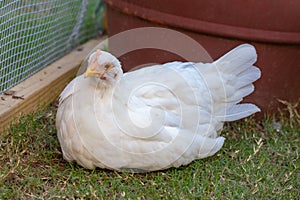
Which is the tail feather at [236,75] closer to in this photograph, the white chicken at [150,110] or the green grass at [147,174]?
the white chicken at [150,110]

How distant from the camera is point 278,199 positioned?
229 cm

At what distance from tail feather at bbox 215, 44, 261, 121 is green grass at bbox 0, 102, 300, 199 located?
0.60 feet

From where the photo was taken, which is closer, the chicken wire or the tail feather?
the tail feather

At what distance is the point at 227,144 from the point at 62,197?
0.94 m

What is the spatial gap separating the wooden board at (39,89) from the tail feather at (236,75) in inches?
36.6

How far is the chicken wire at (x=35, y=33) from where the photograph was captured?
9.06 feet

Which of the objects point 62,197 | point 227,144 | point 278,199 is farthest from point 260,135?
point 62,197

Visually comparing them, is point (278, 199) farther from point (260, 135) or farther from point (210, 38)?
point (210, 38)

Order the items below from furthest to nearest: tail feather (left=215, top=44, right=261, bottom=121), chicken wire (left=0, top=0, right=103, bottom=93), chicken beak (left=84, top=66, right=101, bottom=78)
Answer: chicken wire (left=0, top=0, right=103, bottom=93) → tail feather (left=215, top=44, right=261, bottom=121) → chicken beak (left=84, top=66, right=101, bottom=78)

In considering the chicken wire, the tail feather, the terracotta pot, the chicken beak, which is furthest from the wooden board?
the tail feather

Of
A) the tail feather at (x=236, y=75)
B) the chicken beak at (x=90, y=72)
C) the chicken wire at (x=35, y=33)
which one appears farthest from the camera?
the chicken wire at (x=35, y=33)

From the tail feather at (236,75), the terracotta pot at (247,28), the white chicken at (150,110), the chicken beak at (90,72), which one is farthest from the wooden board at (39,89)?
the tail feather at (236,75)

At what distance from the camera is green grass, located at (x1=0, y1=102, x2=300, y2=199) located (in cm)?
225

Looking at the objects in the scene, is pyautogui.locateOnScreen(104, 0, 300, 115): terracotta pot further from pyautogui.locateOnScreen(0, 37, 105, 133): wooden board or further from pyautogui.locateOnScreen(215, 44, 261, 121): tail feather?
pyautogui.locateOnScreen(0, 37, 105, 133): wooden board
